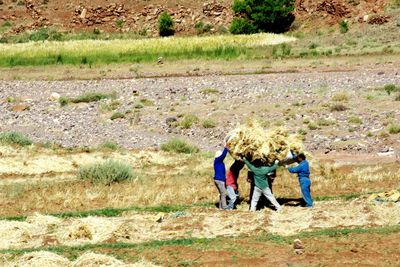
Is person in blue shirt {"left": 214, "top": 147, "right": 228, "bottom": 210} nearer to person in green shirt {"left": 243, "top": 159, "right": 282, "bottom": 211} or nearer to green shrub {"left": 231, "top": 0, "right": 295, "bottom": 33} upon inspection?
person in green shirt {"left": 243, "top": 159, "right": 282, "bottom": 211}

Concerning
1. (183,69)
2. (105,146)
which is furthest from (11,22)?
(105,146)

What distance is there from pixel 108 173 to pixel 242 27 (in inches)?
1768

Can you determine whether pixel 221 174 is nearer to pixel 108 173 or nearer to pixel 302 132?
pixel 108 173

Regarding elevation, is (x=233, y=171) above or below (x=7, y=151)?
above

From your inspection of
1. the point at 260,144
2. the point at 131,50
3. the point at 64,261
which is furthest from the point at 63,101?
the point at 64,261

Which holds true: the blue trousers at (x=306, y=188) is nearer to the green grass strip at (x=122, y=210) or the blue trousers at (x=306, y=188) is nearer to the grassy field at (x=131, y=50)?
the green grass strip at (x=122, y=210)

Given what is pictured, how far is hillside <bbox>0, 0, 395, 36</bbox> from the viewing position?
65.9m

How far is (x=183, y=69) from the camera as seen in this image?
47594mm

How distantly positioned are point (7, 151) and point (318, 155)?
9.86 meters

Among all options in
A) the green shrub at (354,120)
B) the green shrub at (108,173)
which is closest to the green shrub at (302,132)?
the green shrub at (354,120)

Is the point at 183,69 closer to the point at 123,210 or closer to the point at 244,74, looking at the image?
the point at 244,74

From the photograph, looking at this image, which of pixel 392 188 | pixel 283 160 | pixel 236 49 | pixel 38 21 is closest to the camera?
pixel 283 160

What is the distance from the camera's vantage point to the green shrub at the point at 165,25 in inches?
2734

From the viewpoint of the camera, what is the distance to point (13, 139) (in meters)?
28.6
